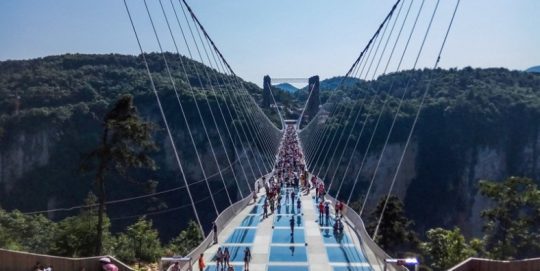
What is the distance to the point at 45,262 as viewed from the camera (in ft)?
39.8

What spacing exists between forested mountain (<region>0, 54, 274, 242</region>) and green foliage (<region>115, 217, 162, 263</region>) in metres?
36.4

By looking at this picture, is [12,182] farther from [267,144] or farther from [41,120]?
[267,144]

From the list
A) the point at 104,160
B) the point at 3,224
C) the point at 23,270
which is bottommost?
the point at 3,224

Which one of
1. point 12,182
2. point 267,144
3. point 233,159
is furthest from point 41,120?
point 267,144

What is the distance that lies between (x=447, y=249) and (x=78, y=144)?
6129cm

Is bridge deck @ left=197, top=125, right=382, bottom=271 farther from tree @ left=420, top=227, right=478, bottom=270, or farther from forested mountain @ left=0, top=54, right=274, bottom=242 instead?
forested mountain @ left=0, top=54, right=274, bottom=242

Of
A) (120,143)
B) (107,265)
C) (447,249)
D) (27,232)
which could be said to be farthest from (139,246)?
(107,265)

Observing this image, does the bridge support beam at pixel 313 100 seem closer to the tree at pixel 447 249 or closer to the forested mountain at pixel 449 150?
the forested mountain at pixel 449 150

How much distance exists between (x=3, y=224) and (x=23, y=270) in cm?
2286

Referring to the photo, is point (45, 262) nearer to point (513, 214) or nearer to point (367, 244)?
point (367, 244)

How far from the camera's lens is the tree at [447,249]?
1104 inches

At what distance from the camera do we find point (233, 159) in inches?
3398

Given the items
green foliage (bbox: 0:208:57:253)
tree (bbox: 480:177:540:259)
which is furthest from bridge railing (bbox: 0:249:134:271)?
tree (bbox: 480:177:540:259)

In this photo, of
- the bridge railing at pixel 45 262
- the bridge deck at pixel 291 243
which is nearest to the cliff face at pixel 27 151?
the bridge deck at pixel 291 243
